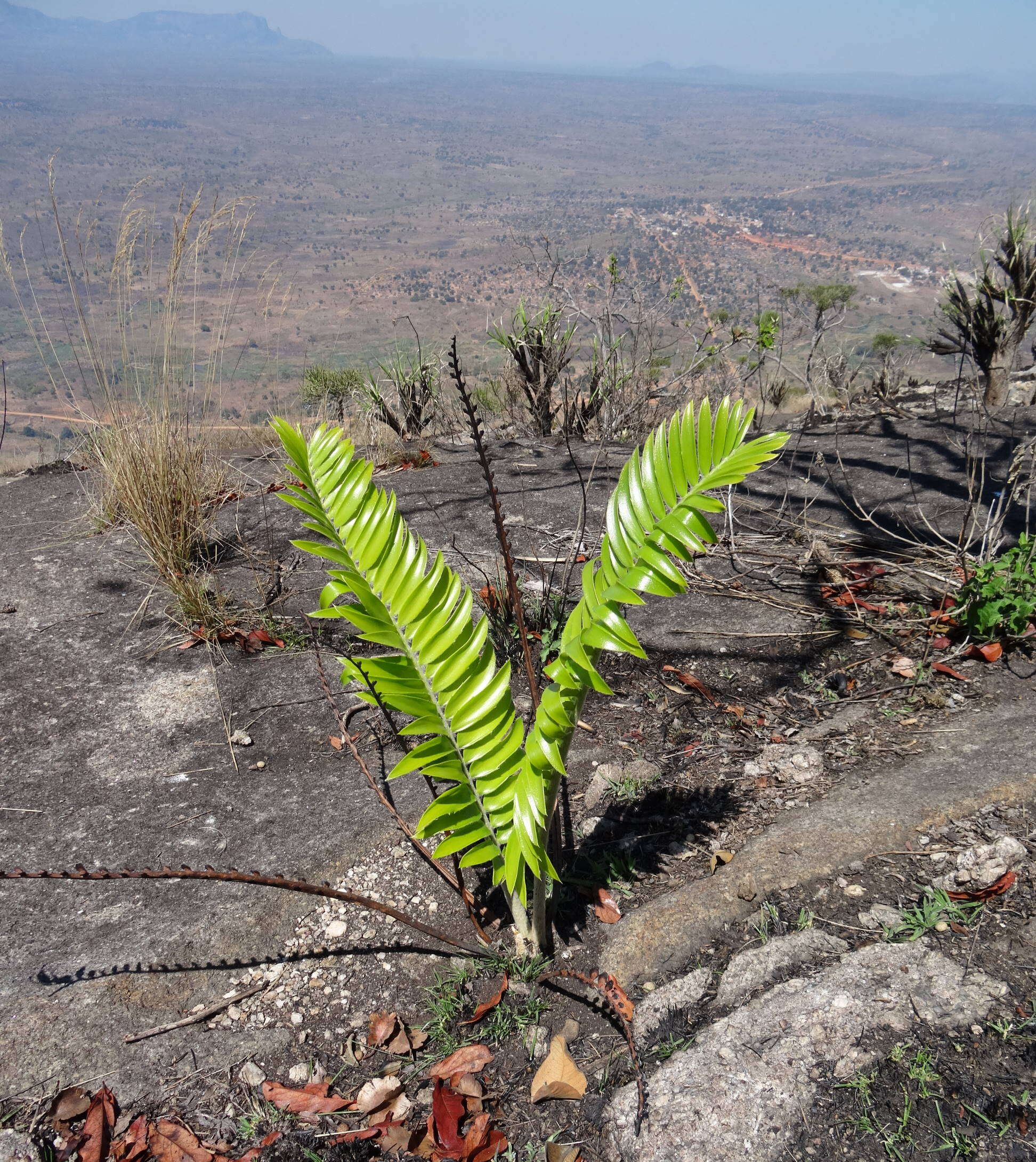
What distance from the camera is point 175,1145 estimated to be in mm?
1249

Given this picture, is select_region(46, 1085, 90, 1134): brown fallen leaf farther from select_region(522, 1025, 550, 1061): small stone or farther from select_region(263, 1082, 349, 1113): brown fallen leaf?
select_region(522, 1025, 550, 1061): small stone

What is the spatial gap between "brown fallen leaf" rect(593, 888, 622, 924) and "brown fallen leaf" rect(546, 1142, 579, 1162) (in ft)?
1.44

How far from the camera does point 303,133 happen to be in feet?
406

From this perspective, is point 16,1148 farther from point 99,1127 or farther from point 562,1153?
point 562,1153

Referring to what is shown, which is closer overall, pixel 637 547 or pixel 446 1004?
pixel 637 547

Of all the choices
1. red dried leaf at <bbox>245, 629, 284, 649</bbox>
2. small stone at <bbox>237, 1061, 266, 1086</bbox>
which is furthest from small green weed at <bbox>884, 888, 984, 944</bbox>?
red dried leaf at <bbox>245, 629, 284, 649</bbox>

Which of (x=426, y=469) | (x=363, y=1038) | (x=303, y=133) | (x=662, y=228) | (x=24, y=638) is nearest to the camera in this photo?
(x=363, y=1038)

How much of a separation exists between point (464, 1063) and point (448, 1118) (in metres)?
0.12

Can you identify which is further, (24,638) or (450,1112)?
(24,638)

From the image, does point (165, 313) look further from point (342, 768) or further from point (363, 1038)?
point (363, 1038)

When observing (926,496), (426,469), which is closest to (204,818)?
Answer: (426,469)

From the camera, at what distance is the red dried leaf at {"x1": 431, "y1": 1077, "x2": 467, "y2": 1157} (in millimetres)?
1194

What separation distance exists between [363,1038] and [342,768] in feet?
2.56

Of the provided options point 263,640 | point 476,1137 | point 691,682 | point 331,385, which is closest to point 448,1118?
point 476,1137
